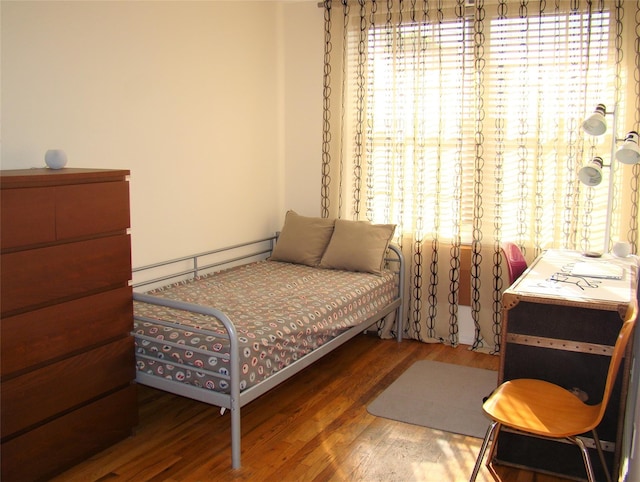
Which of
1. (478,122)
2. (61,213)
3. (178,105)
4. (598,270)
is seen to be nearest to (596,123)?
(598,270)

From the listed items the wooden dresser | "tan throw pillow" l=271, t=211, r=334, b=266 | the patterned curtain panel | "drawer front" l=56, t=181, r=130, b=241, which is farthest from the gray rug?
"drawer front" l=56, t=181, r=130, b=241

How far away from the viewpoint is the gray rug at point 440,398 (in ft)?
10.7

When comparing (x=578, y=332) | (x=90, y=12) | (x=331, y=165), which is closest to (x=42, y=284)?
(x=90, y=12)

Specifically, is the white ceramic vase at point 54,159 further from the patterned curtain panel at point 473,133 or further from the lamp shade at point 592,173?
the lamp shade at point 592,173

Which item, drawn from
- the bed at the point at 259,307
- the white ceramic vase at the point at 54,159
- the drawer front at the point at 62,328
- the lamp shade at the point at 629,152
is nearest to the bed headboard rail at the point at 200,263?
the bed at the point at 259,307

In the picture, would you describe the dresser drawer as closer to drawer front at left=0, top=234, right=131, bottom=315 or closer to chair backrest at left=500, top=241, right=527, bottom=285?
drawer front at left=0, top=234, right=131, bottom=315

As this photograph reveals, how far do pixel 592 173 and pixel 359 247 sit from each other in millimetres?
1535

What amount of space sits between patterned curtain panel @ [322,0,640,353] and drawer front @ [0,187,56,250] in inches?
98.3

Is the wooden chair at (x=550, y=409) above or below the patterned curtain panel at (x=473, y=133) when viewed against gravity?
below

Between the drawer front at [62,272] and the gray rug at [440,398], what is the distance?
4.99 feet

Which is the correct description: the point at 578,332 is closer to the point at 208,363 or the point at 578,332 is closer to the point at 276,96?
the point at 208,363

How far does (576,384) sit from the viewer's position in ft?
8.77

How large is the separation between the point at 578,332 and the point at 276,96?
2932 millimetres

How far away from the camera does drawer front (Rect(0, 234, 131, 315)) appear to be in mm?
2385
